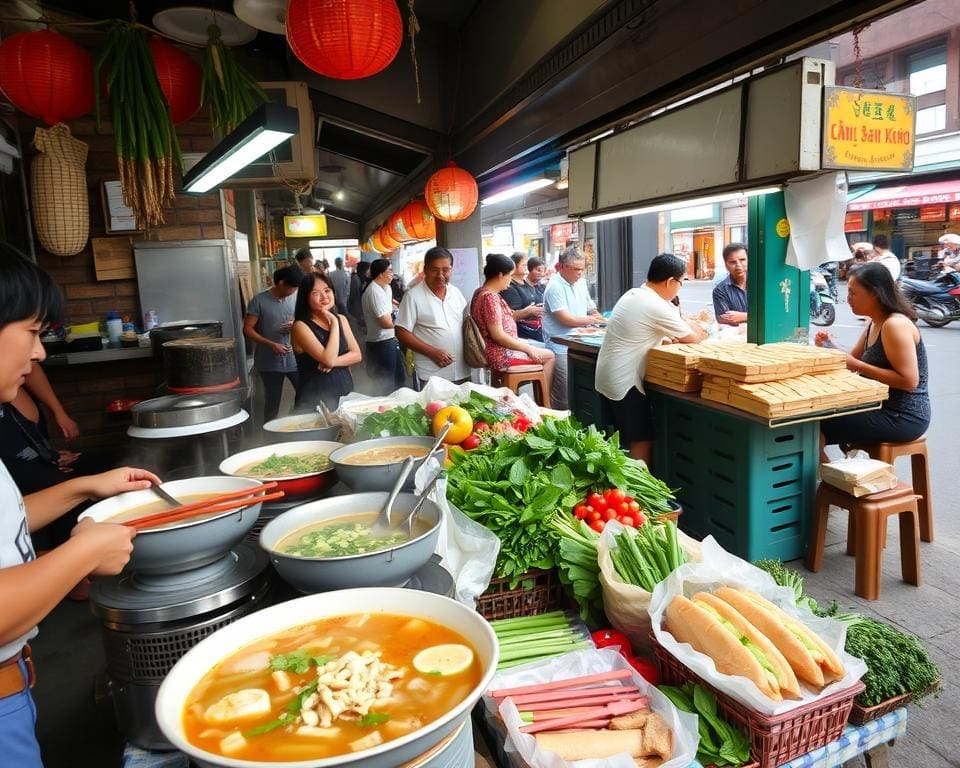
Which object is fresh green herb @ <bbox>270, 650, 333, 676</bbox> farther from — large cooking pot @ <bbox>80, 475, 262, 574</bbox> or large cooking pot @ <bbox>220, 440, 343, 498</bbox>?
large cooking pot @ <bbox>220, 440, 343, 498</bbox>

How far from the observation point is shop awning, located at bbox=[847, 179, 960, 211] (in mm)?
16938

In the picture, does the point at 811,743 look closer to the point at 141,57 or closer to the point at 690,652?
the point at 690,652

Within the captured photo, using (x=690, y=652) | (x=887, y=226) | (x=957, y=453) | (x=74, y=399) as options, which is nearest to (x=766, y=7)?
(x=690, y=652)

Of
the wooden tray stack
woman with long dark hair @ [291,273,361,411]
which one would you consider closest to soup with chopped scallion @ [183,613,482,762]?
woman with long dark hair @ [291,273,361,411]

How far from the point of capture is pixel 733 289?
6.51 m

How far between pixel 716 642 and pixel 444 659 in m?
0.92

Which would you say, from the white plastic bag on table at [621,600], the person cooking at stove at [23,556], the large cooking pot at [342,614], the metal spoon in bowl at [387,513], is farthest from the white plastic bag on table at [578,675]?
the person cooking at stove at [23,556]

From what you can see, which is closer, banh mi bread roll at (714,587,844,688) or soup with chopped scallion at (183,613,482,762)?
soup with chopped scallion at (183,613,482,762)

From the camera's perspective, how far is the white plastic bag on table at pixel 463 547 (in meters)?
2.07

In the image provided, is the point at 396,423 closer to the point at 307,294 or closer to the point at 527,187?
the point at 307,294

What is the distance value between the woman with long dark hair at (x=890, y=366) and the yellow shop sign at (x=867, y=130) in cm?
75

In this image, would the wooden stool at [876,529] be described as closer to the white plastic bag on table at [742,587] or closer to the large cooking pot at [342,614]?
the white plastic bag on table at [742,587]

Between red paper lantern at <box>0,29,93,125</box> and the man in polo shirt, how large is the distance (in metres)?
5.45

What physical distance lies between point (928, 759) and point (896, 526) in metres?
2.58
